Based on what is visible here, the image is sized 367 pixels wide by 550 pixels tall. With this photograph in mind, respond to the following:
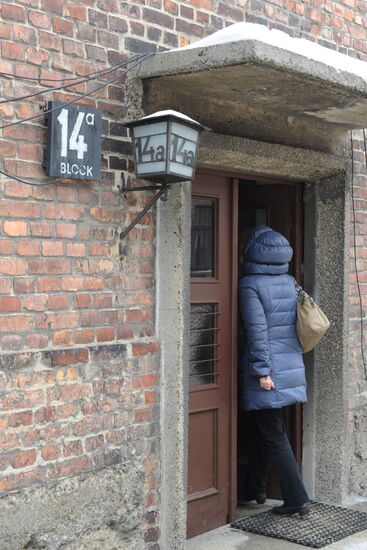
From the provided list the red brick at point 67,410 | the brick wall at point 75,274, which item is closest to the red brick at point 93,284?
the brick wall at point 75,274

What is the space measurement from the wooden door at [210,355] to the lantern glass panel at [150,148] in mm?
1058

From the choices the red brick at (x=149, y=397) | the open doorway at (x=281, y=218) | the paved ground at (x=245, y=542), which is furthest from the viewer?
the open doorway at (x=281, y=218)

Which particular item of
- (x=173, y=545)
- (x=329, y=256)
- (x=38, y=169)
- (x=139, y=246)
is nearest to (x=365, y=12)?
(x=329, y=256)

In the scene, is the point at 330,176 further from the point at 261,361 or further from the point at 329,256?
the point at 261,361

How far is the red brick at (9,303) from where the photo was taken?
3.77 metres

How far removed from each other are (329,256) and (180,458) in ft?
6.72

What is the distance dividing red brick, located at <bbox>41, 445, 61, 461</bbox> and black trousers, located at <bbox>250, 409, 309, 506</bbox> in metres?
1.77

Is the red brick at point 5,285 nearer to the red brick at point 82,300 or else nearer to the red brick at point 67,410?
the red brick at point 82,300

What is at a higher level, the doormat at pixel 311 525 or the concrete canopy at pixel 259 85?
the concrete canopy at pixel 259 85

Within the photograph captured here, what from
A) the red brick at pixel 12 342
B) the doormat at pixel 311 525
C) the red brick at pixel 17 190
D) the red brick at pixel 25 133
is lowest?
the doormat at pixel 311 525

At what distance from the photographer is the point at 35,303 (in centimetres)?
393

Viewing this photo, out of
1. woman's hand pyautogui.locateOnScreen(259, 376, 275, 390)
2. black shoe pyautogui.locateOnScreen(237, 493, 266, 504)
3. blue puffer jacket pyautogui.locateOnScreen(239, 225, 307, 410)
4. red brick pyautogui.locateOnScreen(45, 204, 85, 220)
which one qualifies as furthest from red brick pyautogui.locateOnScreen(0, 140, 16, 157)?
black shoe pyautogui.locateOnScreen(237, 493, 266, 504)

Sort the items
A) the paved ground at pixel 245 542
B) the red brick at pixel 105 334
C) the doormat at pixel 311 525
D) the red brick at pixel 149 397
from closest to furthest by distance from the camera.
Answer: the red brick at pixel 105 334, the red brick at pixel 149 397, the paved ground at pixel 245 542, the doormat at pixel 311 525

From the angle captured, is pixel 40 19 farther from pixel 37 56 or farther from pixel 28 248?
pixel 28 248
